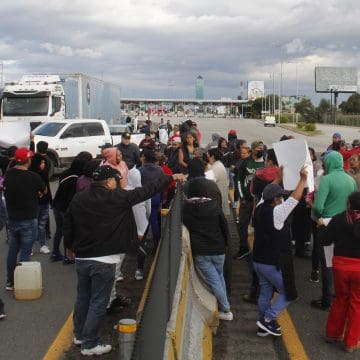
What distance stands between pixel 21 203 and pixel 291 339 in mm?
3738

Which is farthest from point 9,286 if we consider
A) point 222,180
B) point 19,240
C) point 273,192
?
point 273,192

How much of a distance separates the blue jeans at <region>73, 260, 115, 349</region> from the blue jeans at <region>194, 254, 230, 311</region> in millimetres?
1159

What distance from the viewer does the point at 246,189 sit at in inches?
332

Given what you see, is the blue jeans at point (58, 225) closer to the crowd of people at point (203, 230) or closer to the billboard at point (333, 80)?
the crowd of people at point (203, 230)

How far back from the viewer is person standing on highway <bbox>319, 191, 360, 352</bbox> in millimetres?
5207

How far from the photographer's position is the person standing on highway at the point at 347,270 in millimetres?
5207

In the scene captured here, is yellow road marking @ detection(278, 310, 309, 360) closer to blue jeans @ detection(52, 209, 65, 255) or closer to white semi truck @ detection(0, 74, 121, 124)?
blue jeans @ detection(52, 209, 65, 255)

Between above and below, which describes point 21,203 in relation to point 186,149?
below

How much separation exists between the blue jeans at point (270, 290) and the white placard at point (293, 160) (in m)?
0.85

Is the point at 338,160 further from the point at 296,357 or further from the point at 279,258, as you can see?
the point at 296,357

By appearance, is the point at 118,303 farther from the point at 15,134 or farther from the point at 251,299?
the point at 15,134

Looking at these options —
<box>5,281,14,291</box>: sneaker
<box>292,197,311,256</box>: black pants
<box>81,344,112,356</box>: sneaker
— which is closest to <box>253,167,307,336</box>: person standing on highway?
<box>81,344,112,356</box>: sneaker

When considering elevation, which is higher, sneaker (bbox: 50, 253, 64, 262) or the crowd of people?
the crowd of people

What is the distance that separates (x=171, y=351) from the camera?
139 inches
